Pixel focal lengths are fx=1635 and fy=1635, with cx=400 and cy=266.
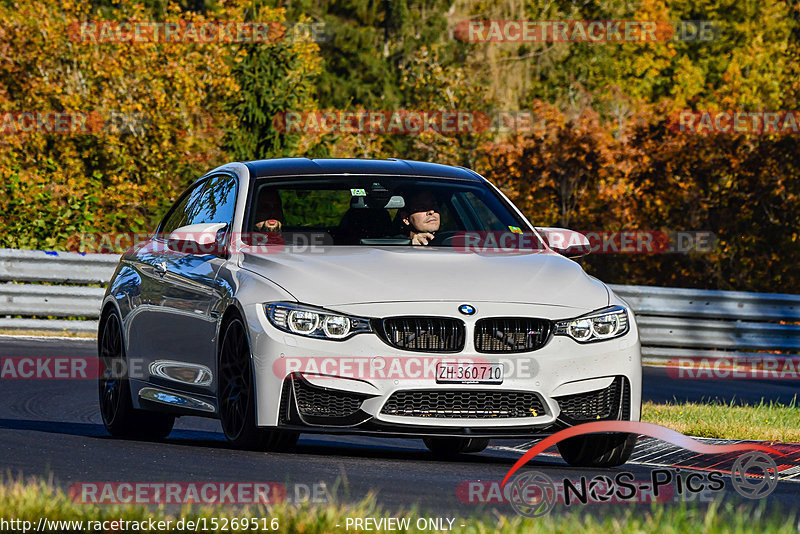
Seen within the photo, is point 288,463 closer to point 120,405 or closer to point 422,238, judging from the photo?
point 422,238

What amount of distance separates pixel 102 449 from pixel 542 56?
163 feet

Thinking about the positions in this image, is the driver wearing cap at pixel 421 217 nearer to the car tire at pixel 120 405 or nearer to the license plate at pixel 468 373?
the license plate at pixel 468 373

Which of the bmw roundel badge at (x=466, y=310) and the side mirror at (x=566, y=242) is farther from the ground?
the side mirror at (x=566, y=242)

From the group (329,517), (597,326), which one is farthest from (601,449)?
(329,517)

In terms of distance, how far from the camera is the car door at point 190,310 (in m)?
9.07

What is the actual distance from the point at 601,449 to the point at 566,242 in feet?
4.75

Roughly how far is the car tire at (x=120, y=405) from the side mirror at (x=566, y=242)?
2706 millimetres

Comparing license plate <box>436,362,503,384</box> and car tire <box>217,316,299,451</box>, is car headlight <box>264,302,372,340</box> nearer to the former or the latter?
car tire <box>217,316,299,451</box>

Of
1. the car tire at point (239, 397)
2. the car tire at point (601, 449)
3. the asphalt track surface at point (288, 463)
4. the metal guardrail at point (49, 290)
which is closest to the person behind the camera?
the asphalt track surface at point (288, 463)

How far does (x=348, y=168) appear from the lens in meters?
9.96

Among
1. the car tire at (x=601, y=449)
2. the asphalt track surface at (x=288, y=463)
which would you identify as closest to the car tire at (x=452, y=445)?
the asphalt track surface at (x=288, y=463)

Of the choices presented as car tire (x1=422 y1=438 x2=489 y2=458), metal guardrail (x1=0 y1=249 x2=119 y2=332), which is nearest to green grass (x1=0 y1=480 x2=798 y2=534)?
car tire (x1=422 y1=438 x2=489 y2=458)

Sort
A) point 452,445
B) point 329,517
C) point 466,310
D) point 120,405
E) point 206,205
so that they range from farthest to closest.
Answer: point 452,445 < point 206,205 < point 120,405 < point 466,310 < point 329,517

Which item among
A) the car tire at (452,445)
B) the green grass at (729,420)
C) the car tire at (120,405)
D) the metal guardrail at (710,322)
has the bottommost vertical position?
the metal guardrail at (710,322)
